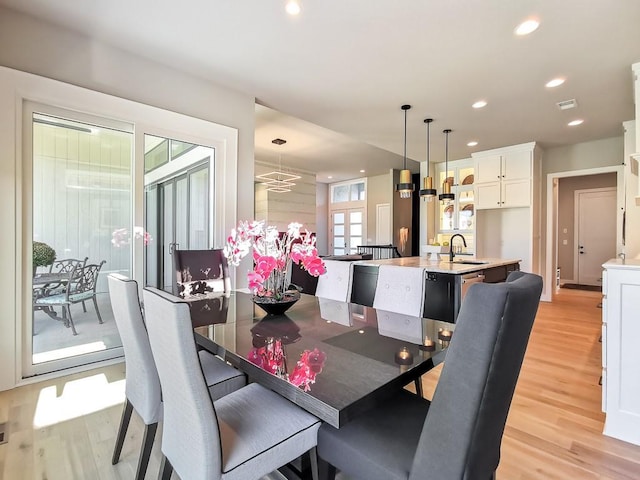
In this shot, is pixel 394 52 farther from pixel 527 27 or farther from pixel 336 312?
pixel 336 312

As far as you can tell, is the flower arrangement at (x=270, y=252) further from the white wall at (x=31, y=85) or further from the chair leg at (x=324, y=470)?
the white wall at (x=31, y=85)

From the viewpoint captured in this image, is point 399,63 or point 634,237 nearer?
point 399,63

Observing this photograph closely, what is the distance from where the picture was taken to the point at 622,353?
186 centimetres

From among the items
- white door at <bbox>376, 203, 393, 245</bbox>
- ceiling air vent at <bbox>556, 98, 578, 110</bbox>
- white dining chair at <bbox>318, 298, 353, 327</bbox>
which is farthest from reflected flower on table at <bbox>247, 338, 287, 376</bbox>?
white door at <bbox>376, 203, 393, 245</bbox>

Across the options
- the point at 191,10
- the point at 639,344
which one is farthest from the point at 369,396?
the point at 191,10

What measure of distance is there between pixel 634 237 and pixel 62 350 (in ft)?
21.3

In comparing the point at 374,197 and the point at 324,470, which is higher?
the point at 374,197

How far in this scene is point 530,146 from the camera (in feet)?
17.9

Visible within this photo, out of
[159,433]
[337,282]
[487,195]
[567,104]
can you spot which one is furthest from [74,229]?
[487,195]

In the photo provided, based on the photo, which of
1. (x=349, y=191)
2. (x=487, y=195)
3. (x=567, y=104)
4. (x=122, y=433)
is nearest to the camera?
(x=122, y=433)

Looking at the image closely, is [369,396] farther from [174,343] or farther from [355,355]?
[174,343]

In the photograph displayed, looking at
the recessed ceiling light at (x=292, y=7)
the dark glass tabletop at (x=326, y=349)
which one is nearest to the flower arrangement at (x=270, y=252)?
the dark glass tabletop at (x=326, y=349)

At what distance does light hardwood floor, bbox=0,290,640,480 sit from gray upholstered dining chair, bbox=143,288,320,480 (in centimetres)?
73

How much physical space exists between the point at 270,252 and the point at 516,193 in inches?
212
